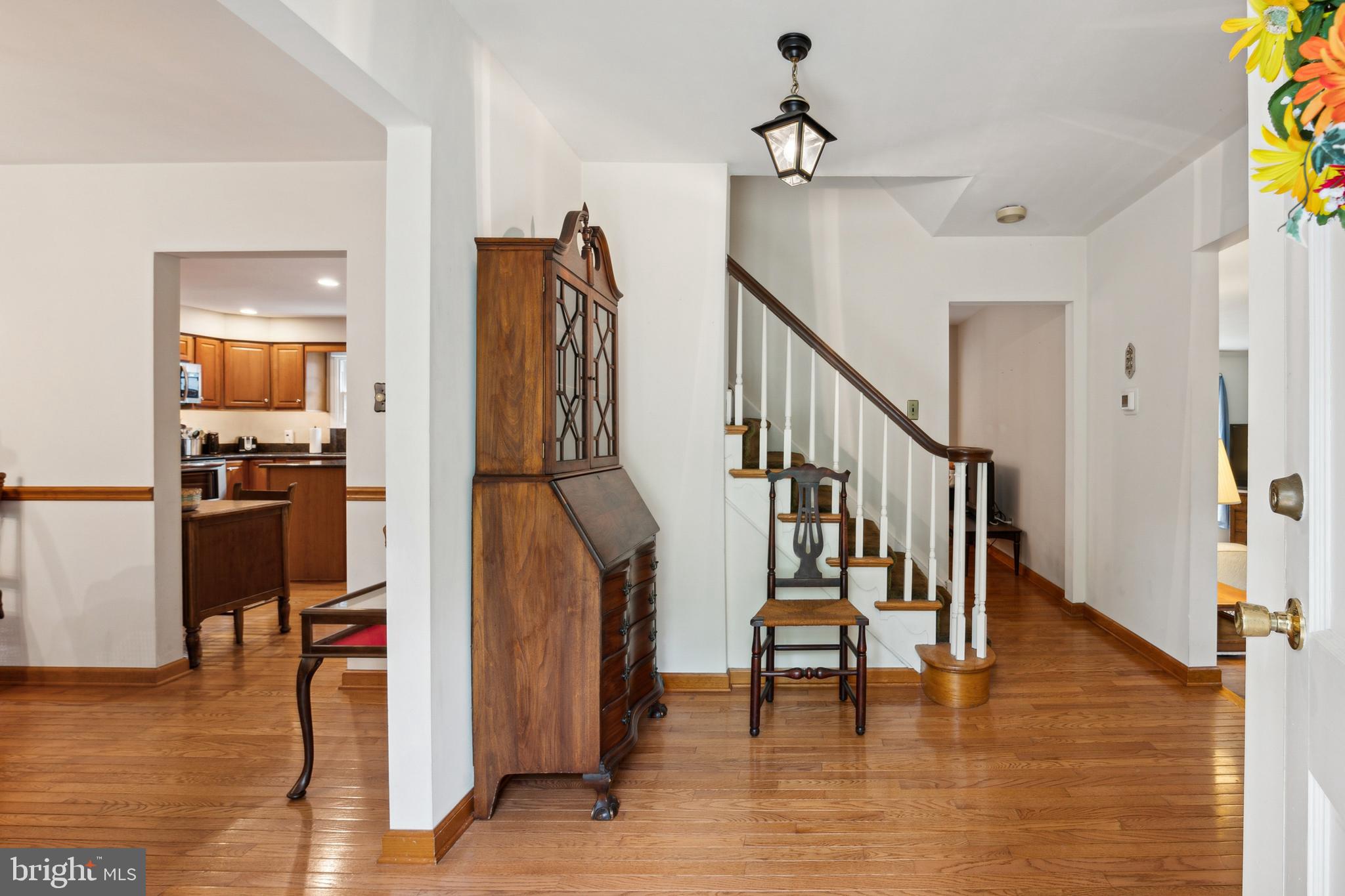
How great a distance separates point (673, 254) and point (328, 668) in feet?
9.74

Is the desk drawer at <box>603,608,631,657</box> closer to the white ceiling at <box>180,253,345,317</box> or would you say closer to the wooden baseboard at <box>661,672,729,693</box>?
the wooden baseboard at <box>661,672,729,693</box>

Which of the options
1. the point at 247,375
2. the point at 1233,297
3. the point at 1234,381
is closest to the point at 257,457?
the point at 247,375

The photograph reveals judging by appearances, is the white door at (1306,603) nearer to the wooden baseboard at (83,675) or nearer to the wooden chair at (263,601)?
the wooden baseboard at (83,675)

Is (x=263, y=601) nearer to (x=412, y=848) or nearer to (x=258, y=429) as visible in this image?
(x=412, y=848)

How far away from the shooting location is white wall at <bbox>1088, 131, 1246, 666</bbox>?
346cm

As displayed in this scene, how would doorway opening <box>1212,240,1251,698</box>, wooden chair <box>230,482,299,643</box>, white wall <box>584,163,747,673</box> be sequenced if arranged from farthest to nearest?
wooden chair <box>230,482,299,643</box> → doorway opening <box>1212,240,1251,698</box> → white wall <box>584,163,747,673</box>

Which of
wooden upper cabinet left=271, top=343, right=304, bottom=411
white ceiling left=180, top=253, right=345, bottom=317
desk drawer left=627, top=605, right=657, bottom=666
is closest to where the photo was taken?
desk drawer left=627, top=605, right=657, bottom=666

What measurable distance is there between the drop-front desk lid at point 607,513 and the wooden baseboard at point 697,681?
0.95 metres

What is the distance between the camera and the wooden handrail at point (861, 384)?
3.27 m

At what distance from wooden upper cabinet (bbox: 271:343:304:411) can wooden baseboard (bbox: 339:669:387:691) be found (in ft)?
16.8

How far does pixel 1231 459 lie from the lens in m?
7.32

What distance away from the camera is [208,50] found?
2.47 metres

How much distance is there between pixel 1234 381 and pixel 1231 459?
980 millimetres

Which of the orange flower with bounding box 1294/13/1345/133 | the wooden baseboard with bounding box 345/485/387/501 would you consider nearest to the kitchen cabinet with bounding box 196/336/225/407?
the wooden baseboard with bounding box 345/485/387/501
